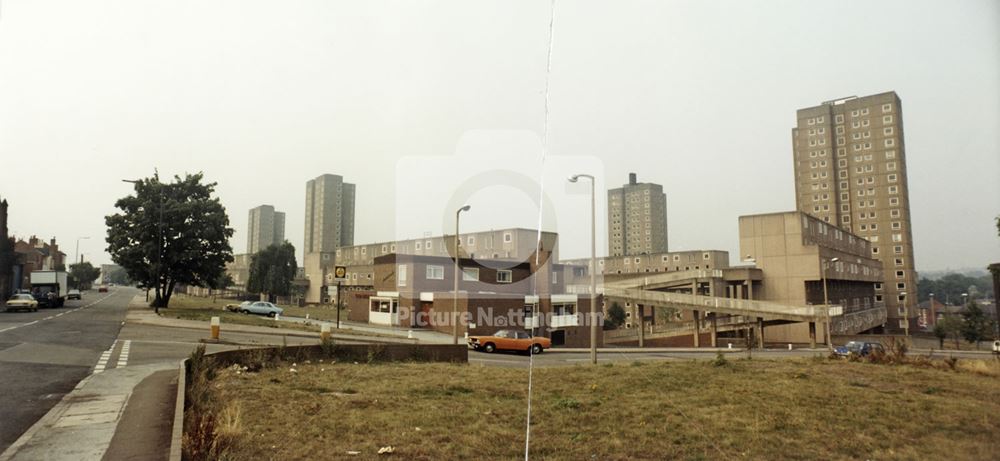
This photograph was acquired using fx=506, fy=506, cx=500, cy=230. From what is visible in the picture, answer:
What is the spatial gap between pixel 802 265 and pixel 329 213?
4218 inches

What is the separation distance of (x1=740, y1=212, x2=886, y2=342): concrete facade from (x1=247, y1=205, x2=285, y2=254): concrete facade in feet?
513

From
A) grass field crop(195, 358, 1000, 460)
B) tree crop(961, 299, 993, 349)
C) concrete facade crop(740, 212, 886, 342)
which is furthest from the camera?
concrete facade crop(740, 212, 886, 342)

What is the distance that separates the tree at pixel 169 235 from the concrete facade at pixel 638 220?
63546 millimetres

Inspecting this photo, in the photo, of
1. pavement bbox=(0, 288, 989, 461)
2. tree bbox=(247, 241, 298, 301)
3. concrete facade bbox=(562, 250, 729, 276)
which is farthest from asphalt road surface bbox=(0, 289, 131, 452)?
concrete facade bbox=(562, 250, 729, 276)

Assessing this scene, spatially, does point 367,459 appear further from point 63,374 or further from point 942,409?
point 63,374

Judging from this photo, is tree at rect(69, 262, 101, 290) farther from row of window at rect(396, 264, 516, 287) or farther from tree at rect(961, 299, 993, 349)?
tree at rect(961, 299, 993, 349)

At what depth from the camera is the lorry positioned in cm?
4584

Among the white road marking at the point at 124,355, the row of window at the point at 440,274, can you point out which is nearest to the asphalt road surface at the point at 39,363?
the white road marking at the point at 124,355

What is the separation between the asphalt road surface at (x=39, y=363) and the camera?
9625 mm

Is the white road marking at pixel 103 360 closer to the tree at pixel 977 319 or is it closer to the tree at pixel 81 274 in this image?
the tree at pixel 977 319

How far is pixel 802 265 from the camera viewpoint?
62312 millimetres

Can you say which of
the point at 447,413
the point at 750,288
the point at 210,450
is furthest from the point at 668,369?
the point at 750,288

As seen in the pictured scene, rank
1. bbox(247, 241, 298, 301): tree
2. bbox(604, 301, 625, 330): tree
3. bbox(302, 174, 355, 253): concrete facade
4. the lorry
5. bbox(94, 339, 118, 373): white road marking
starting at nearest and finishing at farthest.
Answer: bbox(94, 339, 118, 373): white road marking, the lorry, bbox(604, 301, 625, 330): tree, bbox(247, 241, 298, 301): tree, bbox(302, 174, 355, 253): concrete facade

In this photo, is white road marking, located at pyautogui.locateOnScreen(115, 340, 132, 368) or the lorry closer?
white road marking, located at pyautogui.locateOnScreen(115, 340, 132, 368)
